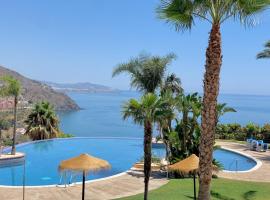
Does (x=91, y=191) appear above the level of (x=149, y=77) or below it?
below

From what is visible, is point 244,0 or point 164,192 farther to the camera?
point 164,192

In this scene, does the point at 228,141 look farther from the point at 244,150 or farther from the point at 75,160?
the point at 75,160

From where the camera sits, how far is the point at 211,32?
8570mm

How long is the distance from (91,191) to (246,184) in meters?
6.62

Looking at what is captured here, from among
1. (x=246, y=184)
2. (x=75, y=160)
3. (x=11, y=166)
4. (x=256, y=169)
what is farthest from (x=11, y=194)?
(x=256, y=169)

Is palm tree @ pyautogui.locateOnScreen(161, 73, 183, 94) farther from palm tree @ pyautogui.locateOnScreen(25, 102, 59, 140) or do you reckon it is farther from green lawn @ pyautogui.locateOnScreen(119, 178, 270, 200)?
palm tree @ pyautogui.locateOnScreen(25, 102, 59, 140)

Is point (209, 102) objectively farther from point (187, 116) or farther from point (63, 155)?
point (63, 155)

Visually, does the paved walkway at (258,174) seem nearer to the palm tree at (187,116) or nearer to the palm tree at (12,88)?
the palm tree at (187,116)

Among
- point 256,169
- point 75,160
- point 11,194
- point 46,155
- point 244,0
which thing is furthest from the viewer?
point 46,155

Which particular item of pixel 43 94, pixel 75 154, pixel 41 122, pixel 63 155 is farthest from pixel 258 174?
pixel 43 94

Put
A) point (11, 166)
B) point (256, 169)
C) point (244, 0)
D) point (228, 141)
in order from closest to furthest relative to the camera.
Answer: point (244, 0)
point (256, 169)
point (11, 166)
point (228, 141)

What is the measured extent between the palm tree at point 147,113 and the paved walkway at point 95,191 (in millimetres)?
2550

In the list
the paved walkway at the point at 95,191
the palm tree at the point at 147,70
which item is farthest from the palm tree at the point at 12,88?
the paved walkway at the point at 95,191

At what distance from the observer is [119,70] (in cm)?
2325
